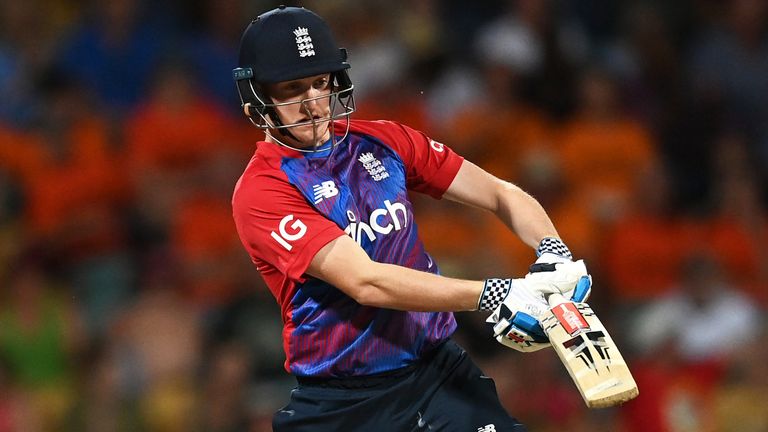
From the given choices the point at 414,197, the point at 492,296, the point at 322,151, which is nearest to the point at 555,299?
the point at 492,296

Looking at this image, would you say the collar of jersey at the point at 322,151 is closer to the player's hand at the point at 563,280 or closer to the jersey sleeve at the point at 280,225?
the jersey sleeve at the point at 280,225

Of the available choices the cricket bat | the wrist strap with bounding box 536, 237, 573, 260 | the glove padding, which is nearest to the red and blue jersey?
the wrist strap with bounding box 536, 237, 573, 260

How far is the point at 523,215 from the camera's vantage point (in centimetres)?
520

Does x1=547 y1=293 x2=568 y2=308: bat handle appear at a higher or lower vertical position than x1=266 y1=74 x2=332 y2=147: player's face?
lower

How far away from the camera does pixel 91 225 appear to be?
378 inches

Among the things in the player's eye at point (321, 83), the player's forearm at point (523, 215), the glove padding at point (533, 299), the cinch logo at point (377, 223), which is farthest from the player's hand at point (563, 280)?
the player's eye at point (321, 83)

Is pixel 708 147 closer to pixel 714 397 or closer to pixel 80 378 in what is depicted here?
pixel 714 397

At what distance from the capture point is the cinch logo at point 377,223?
16.1 ft

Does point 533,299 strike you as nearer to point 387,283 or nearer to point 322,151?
point 387,283

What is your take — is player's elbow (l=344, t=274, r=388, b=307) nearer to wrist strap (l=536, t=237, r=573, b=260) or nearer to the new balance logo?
the new balance logo

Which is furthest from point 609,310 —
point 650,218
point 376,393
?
point 376,393

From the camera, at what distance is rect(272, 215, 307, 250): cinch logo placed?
4.76 meters

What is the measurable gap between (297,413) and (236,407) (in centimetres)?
318

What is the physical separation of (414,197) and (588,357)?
17.4 feet
